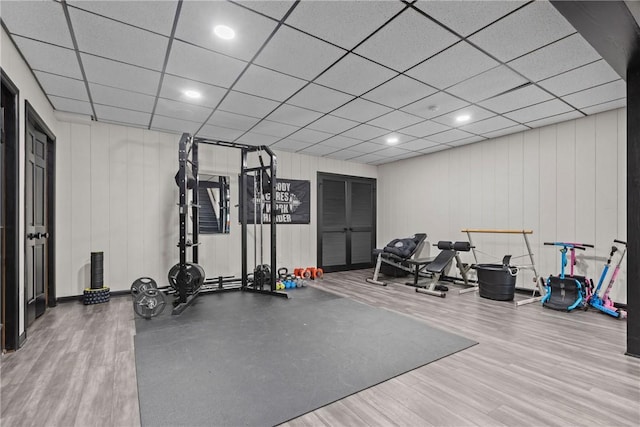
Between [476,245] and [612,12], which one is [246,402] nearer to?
[612,12]

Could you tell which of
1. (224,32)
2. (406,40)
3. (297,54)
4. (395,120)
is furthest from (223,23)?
(395,120)

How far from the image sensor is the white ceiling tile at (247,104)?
3.79m

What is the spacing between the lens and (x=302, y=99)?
384 centimetres

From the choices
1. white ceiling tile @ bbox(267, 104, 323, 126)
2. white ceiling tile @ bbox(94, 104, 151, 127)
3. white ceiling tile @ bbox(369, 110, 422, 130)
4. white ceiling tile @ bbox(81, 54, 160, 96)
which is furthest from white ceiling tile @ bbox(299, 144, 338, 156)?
white ceiling tile @ bbox(81, 54, 160, 96)

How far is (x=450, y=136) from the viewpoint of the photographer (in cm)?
544

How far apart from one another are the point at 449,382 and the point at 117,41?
3.74m

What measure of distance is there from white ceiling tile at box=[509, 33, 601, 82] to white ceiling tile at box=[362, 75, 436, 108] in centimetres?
89

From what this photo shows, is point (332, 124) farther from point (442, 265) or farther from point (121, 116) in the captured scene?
point (121, 116)

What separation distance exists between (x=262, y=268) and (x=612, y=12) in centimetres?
476

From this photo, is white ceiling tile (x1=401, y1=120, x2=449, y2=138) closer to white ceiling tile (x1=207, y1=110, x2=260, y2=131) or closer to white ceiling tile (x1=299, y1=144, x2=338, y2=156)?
white ceiling tile (x1=299, y1=144, x2=338, y2=156)

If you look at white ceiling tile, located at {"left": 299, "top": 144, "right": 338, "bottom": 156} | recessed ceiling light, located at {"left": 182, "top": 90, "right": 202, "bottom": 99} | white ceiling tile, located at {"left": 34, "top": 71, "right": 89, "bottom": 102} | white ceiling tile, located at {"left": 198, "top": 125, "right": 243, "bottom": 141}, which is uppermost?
white ceiling tile, located at {"left": 34, "top": 71, "right": 89, "bottom": 102}

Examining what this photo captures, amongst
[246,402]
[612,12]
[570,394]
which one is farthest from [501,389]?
[612,12]

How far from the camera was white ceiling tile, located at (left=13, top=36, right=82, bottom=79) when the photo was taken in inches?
105

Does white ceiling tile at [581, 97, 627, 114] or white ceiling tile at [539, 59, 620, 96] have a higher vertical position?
white ceiling tile at [539, 59, 620, 96]
